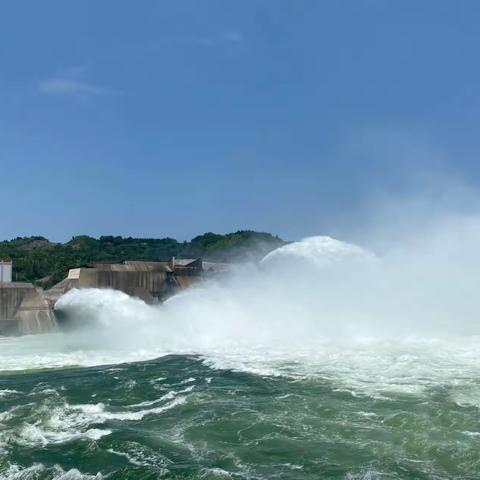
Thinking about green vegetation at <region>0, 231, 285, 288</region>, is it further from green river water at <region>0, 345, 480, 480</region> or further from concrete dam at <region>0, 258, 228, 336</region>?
green river water at <region>0, 345, 480, 480</region>

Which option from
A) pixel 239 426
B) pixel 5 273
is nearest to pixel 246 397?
pixel 239 426

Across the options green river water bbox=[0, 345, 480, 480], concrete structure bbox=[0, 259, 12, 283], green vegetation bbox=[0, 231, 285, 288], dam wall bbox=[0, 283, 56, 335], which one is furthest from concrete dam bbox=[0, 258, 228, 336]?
green vegetation bbox=[0, 231, 285, 288]

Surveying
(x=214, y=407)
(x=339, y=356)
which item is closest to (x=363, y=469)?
(x=214, y=407)

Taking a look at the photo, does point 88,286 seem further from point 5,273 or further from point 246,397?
point 246,397

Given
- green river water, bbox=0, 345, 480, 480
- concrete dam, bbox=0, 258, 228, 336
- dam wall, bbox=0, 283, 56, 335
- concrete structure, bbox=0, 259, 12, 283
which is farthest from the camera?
concrete structure, bbox=0, 259, 12, 283

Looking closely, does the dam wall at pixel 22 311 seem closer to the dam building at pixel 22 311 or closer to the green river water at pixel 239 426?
the dam building at pixel 22 311

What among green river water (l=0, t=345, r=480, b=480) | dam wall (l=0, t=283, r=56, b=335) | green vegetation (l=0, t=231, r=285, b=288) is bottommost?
green river water (l=0, t=345, r=480, b=480)
